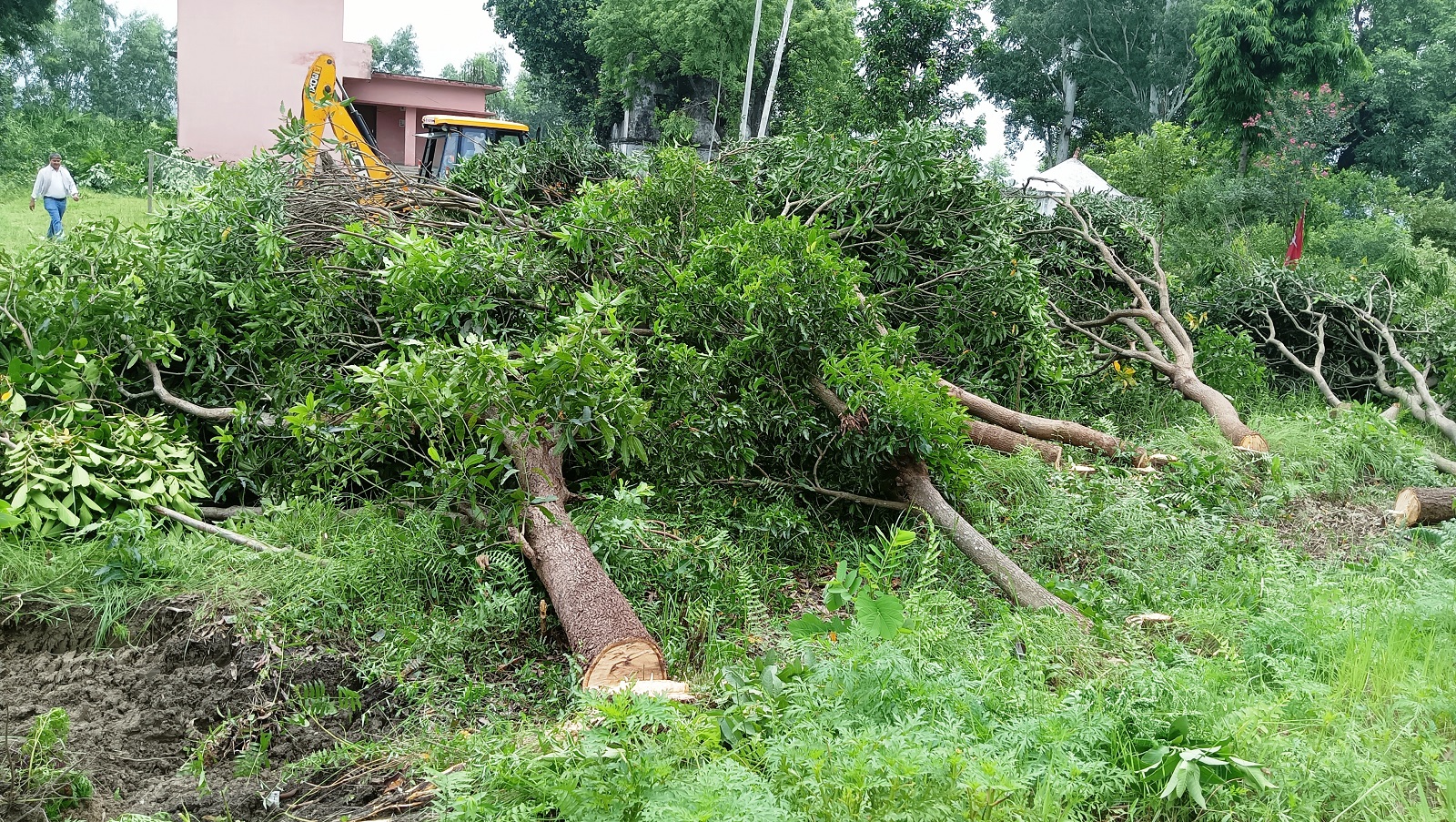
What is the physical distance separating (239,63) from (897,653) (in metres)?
22.9

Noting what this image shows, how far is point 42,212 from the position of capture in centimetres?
1617

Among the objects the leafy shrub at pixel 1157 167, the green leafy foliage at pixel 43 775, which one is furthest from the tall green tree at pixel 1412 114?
the green leafy foliage at pixel 43 775

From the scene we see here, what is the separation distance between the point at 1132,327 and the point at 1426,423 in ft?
8.58

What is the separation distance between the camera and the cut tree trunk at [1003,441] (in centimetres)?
599

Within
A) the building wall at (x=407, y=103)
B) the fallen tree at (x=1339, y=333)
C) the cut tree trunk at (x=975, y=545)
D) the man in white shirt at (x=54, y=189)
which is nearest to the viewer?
the cut tree trunk at (x=975, y=545)

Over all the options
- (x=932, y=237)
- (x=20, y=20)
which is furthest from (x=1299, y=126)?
(x=20, y=20)

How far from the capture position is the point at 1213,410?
7457 mm

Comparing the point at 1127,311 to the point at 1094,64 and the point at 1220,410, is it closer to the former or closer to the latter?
the point at 1220,410

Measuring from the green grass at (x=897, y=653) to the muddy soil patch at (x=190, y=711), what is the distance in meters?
0.11

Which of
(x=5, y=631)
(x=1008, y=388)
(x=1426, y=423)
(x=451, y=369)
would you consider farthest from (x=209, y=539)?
(x=1426, y=423)

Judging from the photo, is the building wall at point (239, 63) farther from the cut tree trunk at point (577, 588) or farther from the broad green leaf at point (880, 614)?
the broad green leaf at point (880, 614)

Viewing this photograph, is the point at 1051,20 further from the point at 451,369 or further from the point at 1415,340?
the point at 451,369

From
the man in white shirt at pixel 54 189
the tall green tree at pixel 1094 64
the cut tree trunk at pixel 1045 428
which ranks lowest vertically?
the cut tree trunk at pixel 1045 428

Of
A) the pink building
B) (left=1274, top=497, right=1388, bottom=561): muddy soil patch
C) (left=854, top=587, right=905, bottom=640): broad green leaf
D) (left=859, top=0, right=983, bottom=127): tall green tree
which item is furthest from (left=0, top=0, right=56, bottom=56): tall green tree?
(left=1274, top=497, right=1388, bottom=561): muddy soil patch
